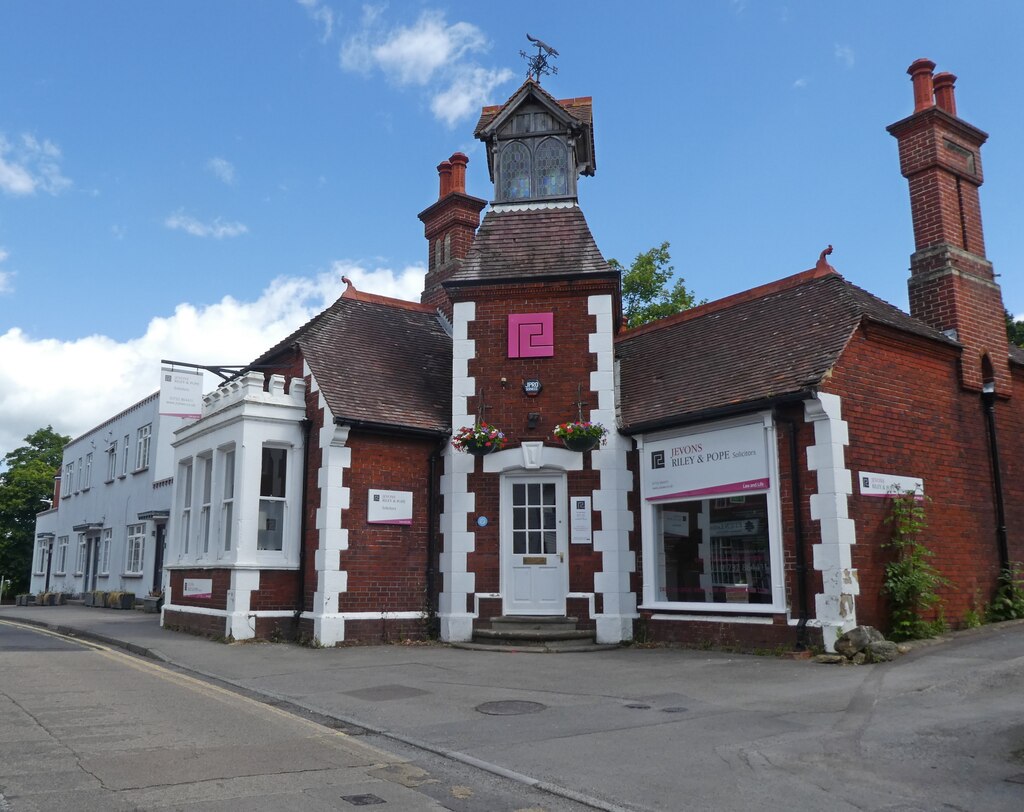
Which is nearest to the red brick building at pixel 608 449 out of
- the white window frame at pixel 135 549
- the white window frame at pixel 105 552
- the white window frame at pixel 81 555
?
the white window frame at pixel 135 549

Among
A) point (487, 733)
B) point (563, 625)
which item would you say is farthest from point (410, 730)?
point (563, 625)

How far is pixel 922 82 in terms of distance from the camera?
15.9m

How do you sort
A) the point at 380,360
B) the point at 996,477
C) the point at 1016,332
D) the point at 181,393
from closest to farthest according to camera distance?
the point at 996,477 < the point at 380,360 < the point at 181,393 < the point at 1016,332

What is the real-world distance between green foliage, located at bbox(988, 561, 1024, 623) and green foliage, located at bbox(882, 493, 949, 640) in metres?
1.88

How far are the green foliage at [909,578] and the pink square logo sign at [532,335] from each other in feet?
19.8

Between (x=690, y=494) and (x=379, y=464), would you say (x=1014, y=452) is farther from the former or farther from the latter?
(x=379, y=464)

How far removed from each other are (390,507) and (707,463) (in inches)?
211

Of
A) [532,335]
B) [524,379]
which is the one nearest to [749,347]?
[532,335]

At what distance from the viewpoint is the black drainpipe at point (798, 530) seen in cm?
1180

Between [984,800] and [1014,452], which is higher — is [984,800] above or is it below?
below

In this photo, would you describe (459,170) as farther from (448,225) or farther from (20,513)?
(20,513)

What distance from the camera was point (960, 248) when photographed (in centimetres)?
1538

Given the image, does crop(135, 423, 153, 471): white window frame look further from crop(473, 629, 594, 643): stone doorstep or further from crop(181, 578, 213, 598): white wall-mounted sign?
crop(473, 629, 594, 643): stone doorstep

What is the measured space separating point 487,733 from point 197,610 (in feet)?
33.7
